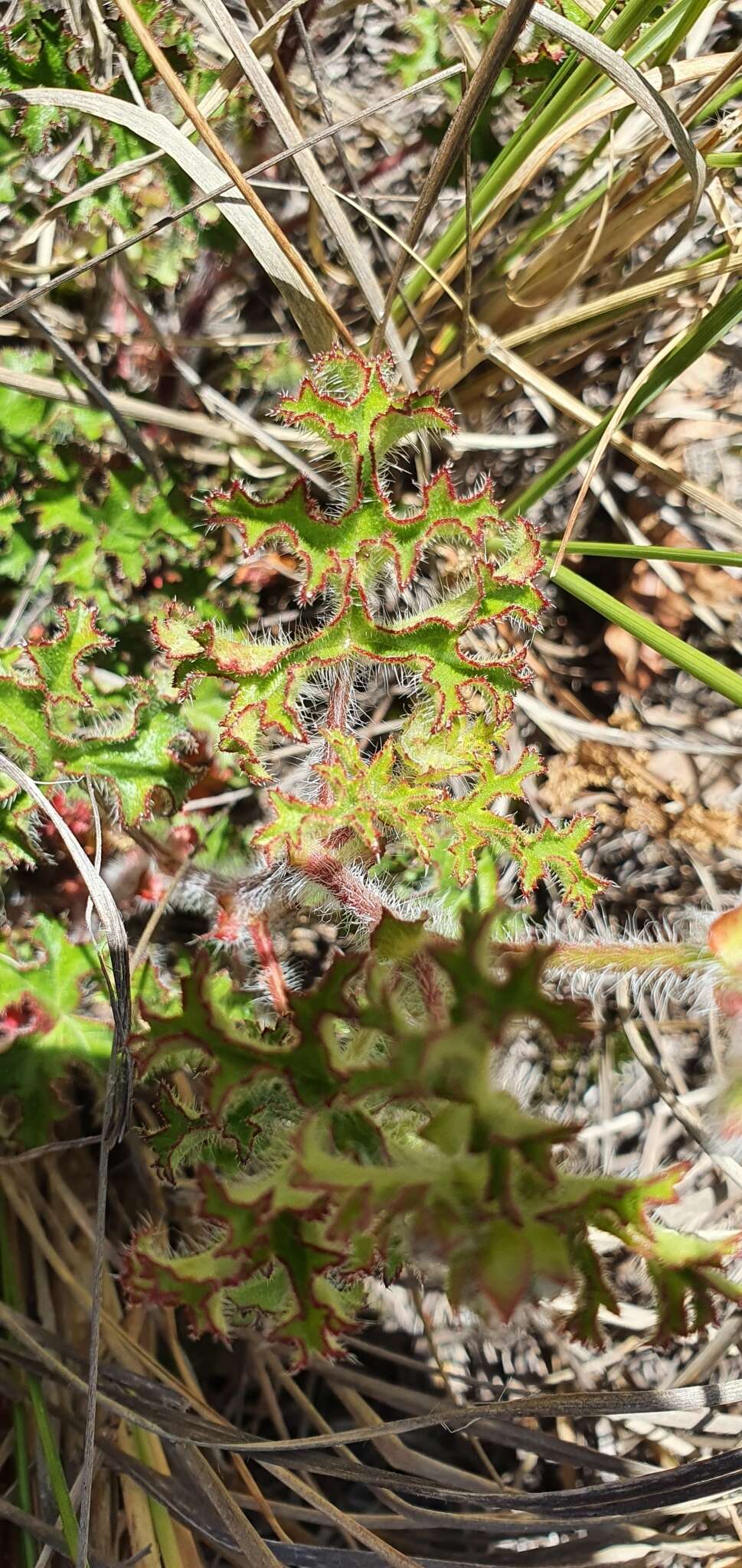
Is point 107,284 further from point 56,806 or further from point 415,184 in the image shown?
point 56,806

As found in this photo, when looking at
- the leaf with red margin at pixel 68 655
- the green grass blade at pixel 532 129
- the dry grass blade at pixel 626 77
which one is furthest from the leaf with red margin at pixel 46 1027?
the dry grass blade at pixel 626 77

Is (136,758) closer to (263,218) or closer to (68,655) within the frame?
(68,655)

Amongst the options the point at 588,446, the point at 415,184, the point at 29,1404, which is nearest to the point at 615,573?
the point at 588,446

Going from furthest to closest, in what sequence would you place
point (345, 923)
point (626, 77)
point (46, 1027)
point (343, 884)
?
point (345, 923) → point (46, 1027) → point (343, 884) → point (626, 77)

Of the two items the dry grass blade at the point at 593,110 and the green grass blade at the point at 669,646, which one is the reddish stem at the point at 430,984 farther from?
the dry grass blade at the point at 593,110

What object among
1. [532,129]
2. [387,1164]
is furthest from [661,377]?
Result: [387,1164]
